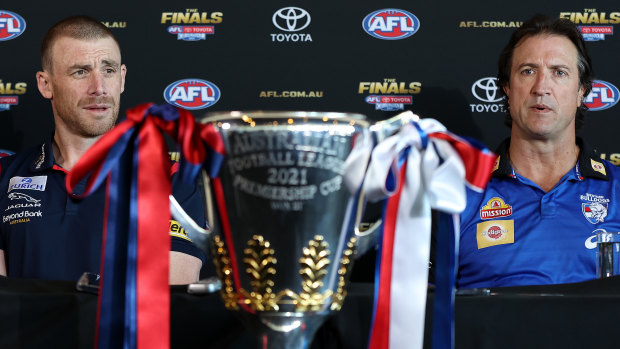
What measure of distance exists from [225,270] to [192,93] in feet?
6.32

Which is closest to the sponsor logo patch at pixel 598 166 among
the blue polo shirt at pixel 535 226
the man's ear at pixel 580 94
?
the blue polo shirt at pixel 535 226

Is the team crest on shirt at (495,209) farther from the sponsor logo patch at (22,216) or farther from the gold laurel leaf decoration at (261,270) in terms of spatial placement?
the gold laurel leaf decoration at (261,270)

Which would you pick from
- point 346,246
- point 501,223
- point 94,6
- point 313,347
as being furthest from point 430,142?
point 94,6

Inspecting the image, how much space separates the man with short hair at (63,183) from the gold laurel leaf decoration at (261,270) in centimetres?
126

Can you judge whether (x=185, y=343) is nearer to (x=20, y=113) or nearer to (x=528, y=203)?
(x=528, y=203)

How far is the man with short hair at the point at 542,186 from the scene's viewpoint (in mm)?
2107

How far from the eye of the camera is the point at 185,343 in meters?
1.03

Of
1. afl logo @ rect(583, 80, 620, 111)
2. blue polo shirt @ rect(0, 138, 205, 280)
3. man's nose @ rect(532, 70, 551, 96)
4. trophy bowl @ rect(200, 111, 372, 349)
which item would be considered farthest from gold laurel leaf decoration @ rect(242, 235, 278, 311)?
afl logo @ rect(583, 80, 620, 111)

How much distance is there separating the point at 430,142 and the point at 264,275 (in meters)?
0.25

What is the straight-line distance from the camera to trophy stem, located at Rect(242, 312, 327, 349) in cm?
82

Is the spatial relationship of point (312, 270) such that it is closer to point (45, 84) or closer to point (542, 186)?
point (542, 186)

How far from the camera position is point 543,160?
2.28m

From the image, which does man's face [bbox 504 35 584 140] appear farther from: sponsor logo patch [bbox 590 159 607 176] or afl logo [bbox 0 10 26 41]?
afl logo [bbox 0 10 26 41]

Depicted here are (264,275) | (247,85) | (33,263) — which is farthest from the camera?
(247,85)
